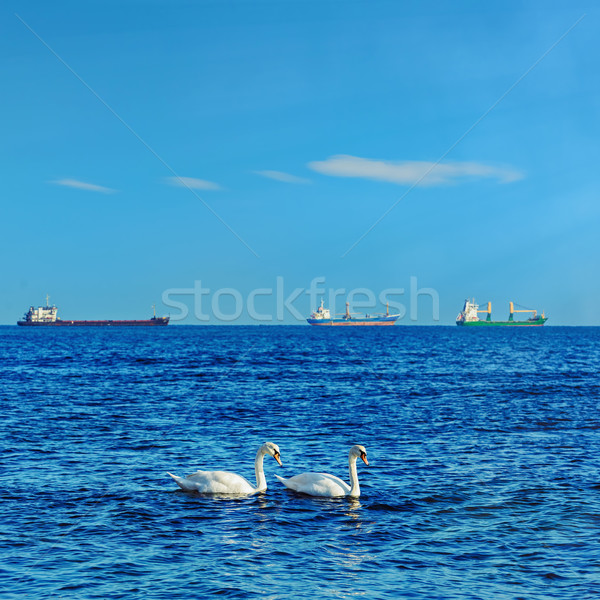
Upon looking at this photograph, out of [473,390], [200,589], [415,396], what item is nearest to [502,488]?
[200,589]

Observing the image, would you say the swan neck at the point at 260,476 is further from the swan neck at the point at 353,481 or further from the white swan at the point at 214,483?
the swan neck at the point at 353,481

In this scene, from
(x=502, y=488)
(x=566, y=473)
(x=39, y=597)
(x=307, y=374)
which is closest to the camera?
(x=39, y=597)

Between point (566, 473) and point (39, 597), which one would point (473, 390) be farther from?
point (39, 597)

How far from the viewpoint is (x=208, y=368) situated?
54.6m

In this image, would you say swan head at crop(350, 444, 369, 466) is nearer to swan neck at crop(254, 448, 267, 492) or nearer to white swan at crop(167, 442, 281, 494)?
swan neck at crop(254, 448, 267, 492)

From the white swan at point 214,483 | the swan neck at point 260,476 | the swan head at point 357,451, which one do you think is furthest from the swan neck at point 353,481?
the white swan at point 214,483

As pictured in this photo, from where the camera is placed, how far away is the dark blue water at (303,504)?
10.3 meters

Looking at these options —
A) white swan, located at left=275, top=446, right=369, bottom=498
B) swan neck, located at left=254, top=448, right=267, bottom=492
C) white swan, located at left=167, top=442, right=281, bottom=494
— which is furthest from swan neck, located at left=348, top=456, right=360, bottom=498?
white swan, located at left=167, top=442, right=281, bottom=494

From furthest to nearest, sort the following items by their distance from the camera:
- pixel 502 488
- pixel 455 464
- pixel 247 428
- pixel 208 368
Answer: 1. pixel 208 368
2. pixel 247 428
3. pixel 455 464
4. pixel 502 488

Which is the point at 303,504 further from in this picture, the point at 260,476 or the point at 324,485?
the point at 260,476

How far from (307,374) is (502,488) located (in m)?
32.7

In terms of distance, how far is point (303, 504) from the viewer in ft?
47.9

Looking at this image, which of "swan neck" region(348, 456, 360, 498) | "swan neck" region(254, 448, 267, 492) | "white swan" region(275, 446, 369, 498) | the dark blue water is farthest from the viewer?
"swan neck" region(254, 448, 267, 492)

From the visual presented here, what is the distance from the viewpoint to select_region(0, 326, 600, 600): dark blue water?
33.8 feet
